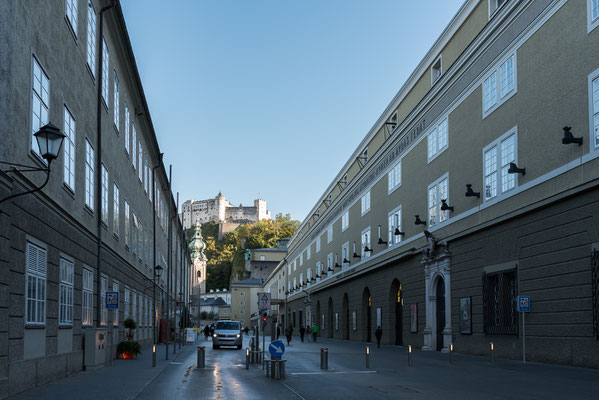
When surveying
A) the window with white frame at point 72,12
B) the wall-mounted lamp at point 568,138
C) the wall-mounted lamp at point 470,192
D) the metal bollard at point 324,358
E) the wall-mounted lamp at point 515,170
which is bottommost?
the metal bollard at point 324,358

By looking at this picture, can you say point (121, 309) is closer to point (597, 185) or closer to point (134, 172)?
point (134, 172)

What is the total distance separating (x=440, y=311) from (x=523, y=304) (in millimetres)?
9920

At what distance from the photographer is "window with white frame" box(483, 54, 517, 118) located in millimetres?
23719

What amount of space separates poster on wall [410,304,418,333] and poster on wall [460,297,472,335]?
657cm

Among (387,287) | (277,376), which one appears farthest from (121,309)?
(387,287)

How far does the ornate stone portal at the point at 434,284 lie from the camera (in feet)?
96.9

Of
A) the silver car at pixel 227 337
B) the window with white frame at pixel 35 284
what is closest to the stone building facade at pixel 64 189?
the window with white frame at pixel 35 284

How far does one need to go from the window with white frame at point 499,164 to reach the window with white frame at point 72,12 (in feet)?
47.7

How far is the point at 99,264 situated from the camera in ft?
72.2

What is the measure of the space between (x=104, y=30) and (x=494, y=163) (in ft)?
49.2

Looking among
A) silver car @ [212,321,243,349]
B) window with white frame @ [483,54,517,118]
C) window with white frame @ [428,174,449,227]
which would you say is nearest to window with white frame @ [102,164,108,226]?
window with white frame @ [483,54,517,118]

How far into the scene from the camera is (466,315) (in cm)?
2712

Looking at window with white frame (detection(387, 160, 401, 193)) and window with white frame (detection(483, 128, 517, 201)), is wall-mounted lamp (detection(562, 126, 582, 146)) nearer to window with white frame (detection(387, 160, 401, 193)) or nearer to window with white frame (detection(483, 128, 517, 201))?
window with white frame (detection(483, 128, 517, 201))

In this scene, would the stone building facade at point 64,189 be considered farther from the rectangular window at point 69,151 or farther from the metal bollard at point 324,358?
the metal bollard at point 324,358
